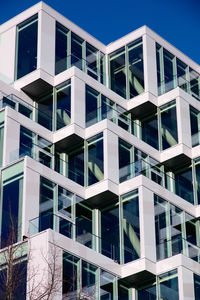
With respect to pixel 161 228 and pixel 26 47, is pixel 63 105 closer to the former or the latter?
pixel 26 47

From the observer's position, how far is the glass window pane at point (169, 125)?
47.4 metres

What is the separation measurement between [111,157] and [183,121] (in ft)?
20.1

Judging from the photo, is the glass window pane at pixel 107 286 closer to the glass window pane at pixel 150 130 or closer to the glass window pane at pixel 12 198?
the glass window pane at pixel 12 198

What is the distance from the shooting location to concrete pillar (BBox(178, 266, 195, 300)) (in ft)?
127

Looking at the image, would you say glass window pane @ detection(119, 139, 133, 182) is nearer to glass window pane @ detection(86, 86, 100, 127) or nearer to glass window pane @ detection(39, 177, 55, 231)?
glass window pane @ detection(86, 86, 100, 127)

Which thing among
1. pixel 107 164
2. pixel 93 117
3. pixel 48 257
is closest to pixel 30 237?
pixel 48 257

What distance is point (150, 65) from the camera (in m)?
49.6

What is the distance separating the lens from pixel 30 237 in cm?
3625

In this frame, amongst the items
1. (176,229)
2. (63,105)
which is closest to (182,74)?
(63,105)

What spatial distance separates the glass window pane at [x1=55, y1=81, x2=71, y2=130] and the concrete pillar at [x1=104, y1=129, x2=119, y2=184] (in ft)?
7.95

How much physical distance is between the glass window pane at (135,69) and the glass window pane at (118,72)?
35 centimetres

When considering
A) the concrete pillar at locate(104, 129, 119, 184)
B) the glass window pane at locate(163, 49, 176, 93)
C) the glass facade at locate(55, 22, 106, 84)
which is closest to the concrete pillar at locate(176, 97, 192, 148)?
the glass window pane at locate(163, 49, 176, 93)

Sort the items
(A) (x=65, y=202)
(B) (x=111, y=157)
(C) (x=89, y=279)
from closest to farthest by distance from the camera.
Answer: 1. (C) (x=89, y=279)
2. (A) (x=65, y=202)
3. (B) (x=111, y=157)

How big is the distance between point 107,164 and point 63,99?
4.87m
